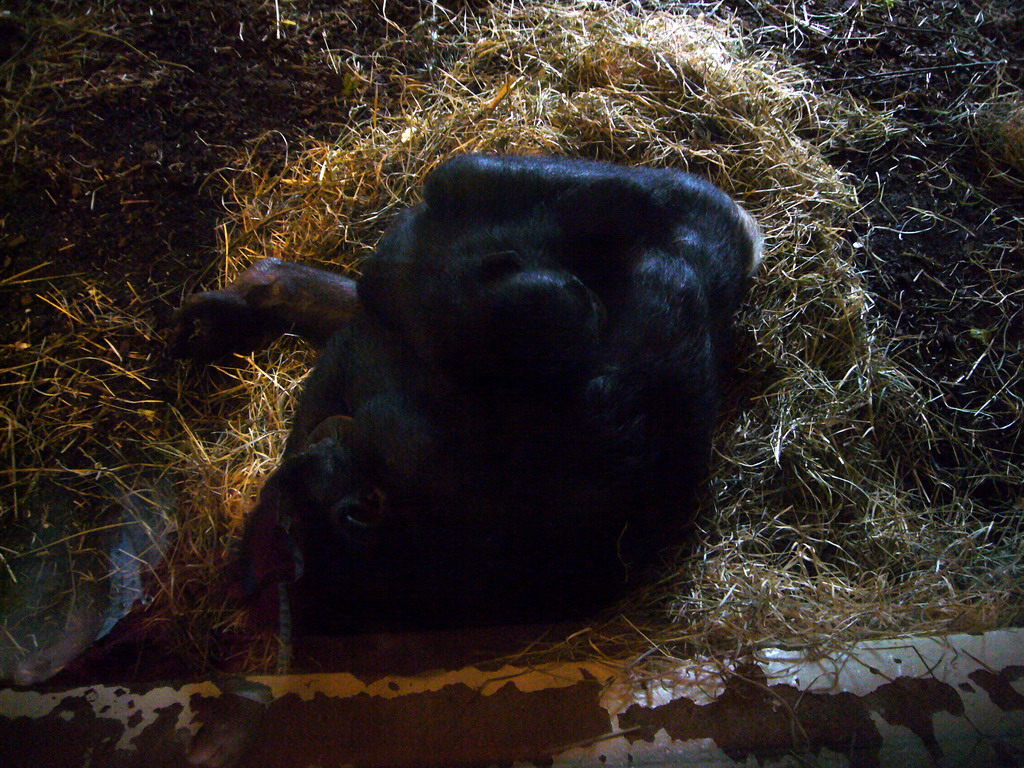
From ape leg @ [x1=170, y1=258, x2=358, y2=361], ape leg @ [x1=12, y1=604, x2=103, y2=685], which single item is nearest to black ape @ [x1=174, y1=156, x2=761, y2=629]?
ape leg @ [x1=170, y1=258, x2=358, y2=361]

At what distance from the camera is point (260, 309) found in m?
2.34

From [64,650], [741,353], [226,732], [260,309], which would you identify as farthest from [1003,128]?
[64,650]

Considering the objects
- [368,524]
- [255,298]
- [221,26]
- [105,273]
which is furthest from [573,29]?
[368,524]

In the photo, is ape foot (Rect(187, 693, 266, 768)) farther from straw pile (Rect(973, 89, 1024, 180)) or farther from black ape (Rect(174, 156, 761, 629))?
straw pile (Rect(973, 89, 1024, 180))

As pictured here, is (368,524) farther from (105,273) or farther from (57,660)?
(105,273)

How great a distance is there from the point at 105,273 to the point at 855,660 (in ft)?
8.13

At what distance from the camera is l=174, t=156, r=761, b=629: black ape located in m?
1.65

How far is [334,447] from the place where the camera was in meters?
1.69

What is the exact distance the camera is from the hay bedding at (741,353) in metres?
1.90

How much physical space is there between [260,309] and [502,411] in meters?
1.09

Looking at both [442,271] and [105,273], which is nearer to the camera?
[442,271]

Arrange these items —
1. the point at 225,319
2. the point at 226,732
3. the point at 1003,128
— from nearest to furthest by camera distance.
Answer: the point at 226,732, the point at 225,319, the point at 1003,128

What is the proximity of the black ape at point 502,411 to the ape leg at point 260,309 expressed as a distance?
339 millimetres

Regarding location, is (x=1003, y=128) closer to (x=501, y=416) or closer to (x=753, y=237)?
(x=753, y=237)
